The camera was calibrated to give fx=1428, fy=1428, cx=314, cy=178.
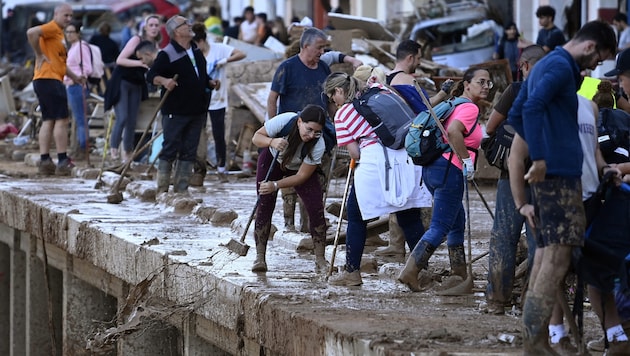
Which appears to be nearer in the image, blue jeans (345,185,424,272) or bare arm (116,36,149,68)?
blue jeans (345,185,424,272)

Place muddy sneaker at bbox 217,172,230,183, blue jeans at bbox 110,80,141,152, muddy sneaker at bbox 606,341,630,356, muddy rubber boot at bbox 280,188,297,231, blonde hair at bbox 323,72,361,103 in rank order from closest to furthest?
muddy sneaker at bbox 606,341,630,356 < blonde hair at bbox 323,72,361,103 < muddy rubber boot at bbox 280,188,297,231 < muddy sneaker at bbox 217,172,230,183 < blue jeans at bbox 110,80,141,152

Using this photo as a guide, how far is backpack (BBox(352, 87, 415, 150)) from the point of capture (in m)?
8.87

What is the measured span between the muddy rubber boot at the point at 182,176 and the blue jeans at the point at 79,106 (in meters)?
4.75

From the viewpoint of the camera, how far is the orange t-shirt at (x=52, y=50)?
15.8m

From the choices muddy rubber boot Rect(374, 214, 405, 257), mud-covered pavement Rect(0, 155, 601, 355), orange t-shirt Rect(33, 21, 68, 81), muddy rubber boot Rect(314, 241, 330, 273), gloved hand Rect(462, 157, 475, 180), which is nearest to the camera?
mud-covered pavement Rect(0, 155, 601, 355)

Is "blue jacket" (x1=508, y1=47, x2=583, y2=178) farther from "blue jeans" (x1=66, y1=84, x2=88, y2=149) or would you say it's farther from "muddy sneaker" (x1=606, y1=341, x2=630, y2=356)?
"blue jeans" (x1=66, y1=84, x2=88, y2=149)

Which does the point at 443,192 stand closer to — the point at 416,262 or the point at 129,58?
the point at 416,262

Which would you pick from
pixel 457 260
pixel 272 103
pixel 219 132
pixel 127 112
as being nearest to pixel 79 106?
pixel 127 112

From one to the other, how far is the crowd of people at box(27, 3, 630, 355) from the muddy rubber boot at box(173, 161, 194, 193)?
1 centimetres

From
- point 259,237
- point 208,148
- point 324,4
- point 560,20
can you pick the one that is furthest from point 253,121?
point 324,4

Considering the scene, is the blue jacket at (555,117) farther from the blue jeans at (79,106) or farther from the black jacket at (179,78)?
the blue jeans at (79,106)

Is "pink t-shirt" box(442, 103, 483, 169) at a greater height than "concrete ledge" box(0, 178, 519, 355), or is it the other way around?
"pink t-shirt" box(442, 103, 483, 169)

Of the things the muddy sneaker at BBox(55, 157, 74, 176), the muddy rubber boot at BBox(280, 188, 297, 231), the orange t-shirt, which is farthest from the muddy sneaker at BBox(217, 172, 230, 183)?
the muddy rubber boot at BBox(280, 188, 297, 231)

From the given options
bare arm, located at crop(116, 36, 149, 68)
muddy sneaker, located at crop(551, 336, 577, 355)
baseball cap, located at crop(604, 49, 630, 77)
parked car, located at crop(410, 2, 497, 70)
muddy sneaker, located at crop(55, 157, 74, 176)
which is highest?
baseball cap, located at crop(604, 49, 630, 77)
